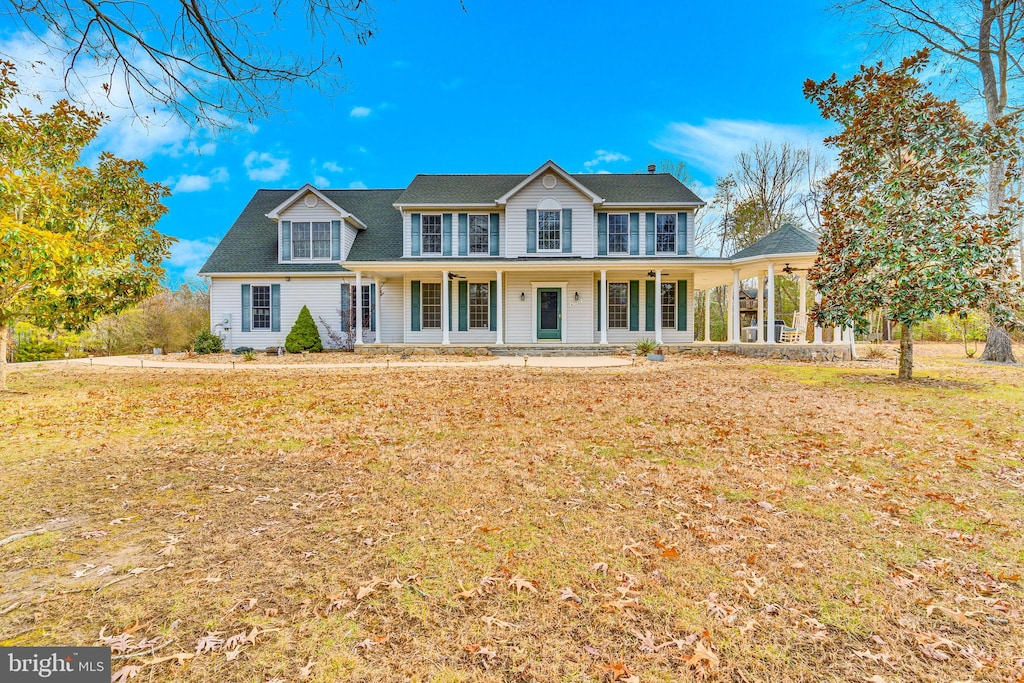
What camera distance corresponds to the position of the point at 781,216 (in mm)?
27953

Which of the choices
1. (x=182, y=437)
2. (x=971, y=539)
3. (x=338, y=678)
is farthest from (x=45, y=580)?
(x=971, y=539)

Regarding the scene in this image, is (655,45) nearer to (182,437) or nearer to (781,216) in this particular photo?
(781,216)

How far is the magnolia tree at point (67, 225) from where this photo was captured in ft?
20.3

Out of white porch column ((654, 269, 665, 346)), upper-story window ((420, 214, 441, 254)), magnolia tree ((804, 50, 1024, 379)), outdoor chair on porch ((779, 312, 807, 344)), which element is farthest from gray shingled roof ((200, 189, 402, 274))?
outdoor chair on porch ((779, 312, 807, 344))

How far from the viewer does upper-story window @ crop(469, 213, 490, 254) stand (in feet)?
61.1

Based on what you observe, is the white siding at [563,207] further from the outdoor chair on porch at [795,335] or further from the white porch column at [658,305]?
the outdoor chair on porch at [795,335]

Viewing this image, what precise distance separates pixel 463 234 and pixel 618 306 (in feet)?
23.1

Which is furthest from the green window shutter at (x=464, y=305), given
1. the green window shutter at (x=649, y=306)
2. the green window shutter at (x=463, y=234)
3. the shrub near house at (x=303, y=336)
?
the green window shutter at (x=649, y=306)

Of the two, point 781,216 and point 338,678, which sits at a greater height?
point 781,216

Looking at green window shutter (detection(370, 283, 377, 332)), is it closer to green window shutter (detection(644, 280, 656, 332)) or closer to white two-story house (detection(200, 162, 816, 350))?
white two-story house (detection(200, 162, 816, 350))

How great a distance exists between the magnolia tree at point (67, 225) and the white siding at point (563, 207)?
11215mm

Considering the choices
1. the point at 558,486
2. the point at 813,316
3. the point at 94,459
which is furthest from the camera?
the point at 813,316

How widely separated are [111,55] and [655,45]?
56.8ft

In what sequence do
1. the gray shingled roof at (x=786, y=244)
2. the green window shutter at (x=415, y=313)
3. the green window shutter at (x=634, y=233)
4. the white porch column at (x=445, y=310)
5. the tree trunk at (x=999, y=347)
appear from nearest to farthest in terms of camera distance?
the tree trunk at (x=999, y=347)
the gray shingled roof at (x=786, y=244)
the white porch column at (x=445, y=310)
the green window shutter at (x=415, y=313)
the green window shutter at (x=634, y=233)
